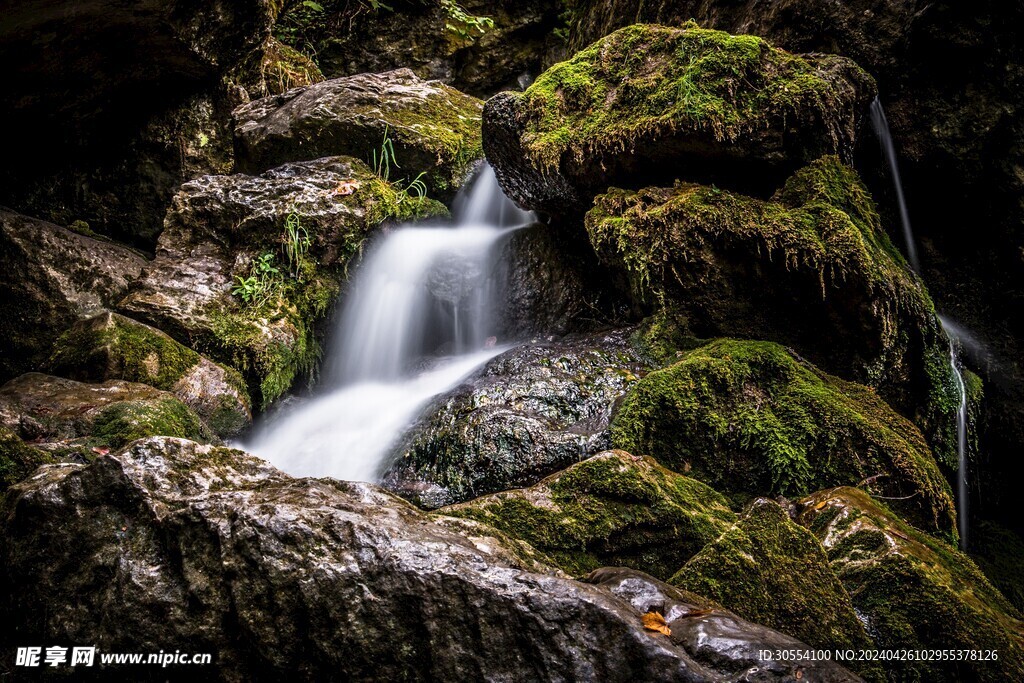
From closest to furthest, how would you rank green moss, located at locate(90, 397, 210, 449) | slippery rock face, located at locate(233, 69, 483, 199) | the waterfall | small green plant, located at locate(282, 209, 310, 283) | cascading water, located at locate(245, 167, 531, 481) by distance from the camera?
green moss, located at locate(90, 397, 210, 449) → cascading water, located at locate(245, 167, 531, 481) → the waterfall → small green plant, located at locate(282, 209, 310, 283) → slippery rock face, located at locate(233, 69, 483, 199)

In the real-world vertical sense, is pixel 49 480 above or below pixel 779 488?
above

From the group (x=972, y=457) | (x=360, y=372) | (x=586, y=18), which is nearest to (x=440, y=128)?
(x=586, y=18)

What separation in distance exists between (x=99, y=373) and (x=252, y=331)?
4.02 feet

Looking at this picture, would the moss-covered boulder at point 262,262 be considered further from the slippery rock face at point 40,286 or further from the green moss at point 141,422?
the green moss at point 141,422

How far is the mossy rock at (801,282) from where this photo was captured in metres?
3.67

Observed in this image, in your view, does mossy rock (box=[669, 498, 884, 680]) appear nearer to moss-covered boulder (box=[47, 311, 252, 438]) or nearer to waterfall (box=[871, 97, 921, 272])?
moss-covered boulder (box=[47, 311, 252, 438])

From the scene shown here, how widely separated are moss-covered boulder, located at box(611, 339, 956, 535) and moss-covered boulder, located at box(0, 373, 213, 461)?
9.35 ft

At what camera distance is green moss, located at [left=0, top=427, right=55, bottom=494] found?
91.3 inches

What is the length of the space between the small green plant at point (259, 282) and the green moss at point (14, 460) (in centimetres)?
291

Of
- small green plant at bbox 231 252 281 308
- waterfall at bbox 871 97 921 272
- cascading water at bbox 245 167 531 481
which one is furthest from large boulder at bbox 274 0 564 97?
waterfall at bbox 871 97 921 272

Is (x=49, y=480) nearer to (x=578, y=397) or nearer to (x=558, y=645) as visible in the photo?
Answer: (x=558, y=645)

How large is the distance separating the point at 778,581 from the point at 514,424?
1.61m

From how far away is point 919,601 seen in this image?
2115 mm

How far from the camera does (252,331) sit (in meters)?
5.04
